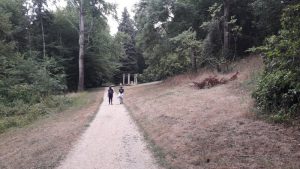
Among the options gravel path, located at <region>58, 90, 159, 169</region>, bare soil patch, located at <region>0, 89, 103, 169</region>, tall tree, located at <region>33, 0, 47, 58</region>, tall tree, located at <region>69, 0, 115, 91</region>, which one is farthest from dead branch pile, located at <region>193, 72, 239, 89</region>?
tall tree, located at <region>33, 0, 47, 58</region>

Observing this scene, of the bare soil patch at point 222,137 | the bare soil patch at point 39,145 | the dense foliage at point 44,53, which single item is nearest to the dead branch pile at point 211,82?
the bare soil patch at point 222,137

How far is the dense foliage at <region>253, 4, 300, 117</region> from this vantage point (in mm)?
6926

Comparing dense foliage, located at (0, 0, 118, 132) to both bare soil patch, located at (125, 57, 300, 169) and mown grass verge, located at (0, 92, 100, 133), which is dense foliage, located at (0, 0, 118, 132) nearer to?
mown grass verge, located at (0, 92, 100, 133)

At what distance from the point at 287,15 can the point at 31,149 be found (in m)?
8.40

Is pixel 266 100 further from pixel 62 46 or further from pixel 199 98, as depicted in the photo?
pixel 62 46

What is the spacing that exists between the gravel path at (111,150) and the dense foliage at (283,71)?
3.80 m

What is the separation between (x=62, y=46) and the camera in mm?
47469

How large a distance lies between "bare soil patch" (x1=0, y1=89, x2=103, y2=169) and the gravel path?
1.21 ft

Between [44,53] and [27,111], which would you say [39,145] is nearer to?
[27,111]

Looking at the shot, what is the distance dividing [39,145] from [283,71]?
833 cm

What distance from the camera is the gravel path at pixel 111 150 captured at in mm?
8734

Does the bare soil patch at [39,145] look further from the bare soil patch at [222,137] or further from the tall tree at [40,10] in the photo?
the tall tree at [40,10]

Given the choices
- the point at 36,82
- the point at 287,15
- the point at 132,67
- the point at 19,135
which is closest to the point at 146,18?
the point at 36,82

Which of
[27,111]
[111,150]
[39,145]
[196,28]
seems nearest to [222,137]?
[111,150]
